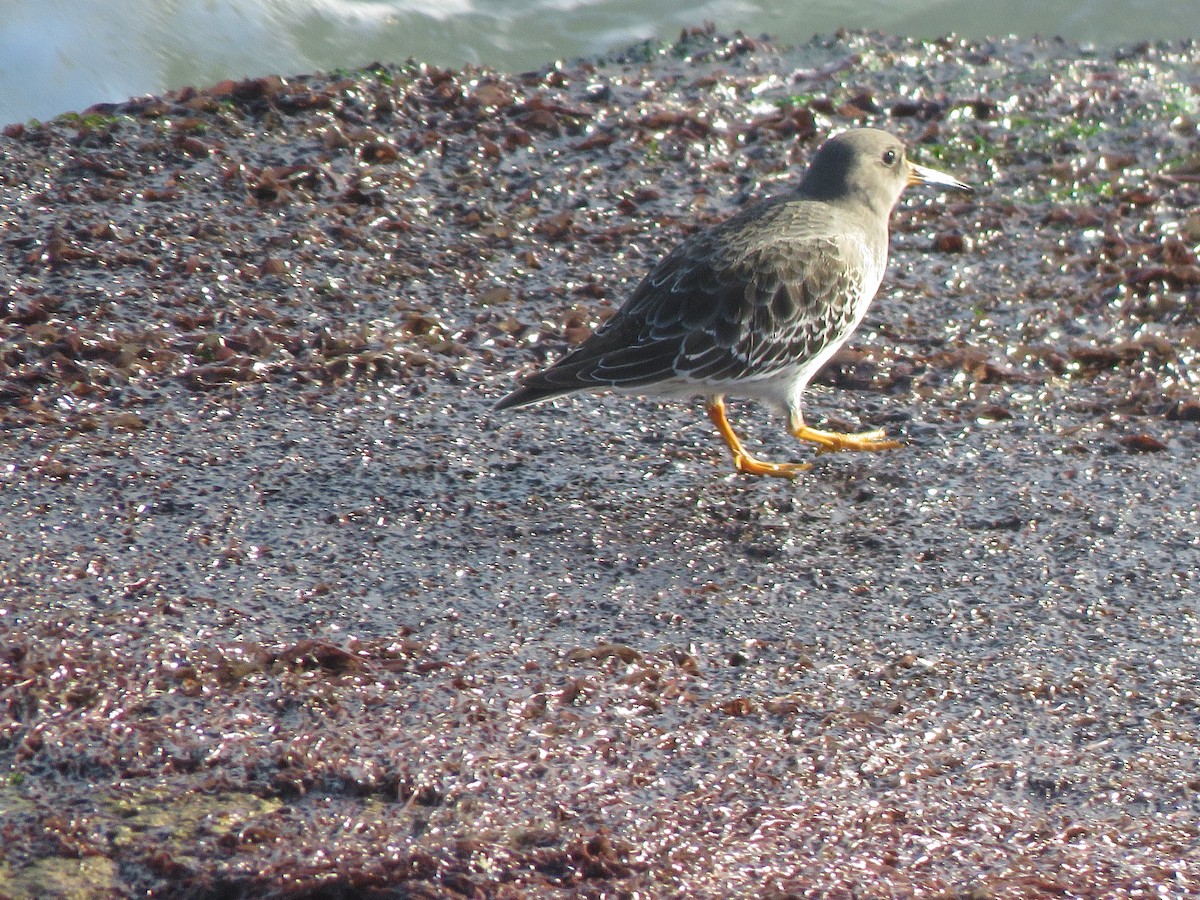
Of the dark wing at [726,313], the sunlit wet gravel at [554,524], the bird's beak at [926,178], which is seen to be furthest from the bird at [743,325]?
the bird's beak at [926,178]

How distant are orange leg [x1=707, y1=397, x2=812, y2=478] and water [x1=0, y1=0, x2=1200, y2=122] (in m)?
6.21

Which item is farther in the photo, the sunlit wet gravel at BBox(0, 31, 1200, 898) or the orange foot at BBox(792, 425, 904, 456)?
the orange foot at BBox(792, 425, 904, 456)

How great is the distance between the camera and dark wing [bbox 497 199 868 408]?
477cm

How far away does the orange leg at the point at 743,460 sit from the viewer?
16.1 feet

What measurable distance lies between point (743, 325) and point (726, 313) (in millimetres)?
73

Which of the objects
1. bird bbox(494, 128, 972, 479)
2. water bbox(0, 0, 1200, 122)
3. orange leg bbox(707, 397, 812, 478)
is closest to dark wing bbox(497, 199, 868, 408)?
bird bbox(494, 128, 972, 479)

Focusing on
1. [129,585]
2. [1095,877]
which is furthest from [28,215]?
[1095,877]

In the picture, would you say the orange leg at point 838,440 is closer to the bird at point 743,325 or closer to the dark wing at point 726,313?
the bird at point 743,325

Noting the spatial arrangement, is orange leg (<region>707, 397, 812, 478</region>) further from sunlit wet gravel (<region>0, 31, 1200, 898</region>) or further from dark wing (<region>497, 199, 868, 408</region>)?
dark wing (<region>497, 199, 868, 408</region>)

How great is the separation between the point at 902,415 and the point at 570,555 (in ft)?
5.49

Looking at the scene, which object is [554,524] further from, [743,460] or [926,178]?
[926,178]

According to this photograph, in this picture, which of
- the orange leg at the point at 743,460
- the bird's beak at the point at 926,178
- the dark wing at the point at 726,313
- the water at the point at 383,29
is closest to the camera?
the dark wing at the point at 726,313

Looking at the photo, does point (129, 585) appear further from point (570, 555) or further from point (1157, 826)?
point (1157, 826)

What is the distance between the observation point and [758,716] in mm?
3479
